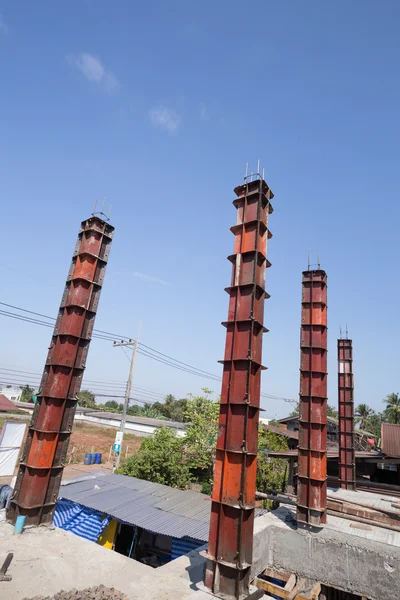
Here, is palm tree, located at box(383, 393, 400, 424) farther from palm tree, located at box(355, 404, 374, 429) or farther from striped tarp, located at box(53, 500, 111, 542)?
striped tarp, located at box(53, 500, 111, 542)

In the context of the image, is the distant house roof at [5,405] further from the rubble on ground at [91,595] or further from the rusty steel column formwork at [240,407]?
the rusty steel column formwork at [240,407]

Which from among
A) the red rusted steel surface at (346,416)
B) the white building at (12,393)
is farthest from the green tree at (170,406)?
the red rusted steel surface at (346,416)

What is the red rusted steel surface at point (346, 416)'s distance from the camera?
20438mm

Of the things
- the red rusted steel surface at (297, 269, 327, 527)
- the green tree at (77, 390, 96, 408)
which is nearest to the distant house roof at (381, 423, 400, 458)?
the red rusted steel surface at (297, 269, 327, 527)

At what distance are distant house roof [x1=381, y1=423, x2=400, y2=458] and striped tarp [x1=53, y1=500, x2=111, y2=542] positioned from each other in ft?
57.9

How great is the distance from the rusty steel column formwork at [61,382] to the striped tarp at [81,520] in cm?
438

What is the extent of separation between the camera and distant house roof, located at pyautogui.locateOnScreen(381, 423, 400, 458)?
21.8m

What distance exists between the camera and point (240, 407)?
335 inches

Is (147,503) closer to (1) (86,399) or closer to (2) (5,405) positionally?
(2) (5,405)

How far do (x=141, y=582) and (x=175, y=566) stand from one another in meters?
1.48

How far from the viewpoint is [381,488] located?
2198 centimetres

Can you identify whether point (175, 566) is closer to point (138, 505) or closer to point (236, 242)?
point (138, 505)

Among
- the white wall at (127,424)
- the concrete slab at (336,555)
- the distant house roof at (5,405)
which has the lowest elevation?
the concrete slab at (336,555)

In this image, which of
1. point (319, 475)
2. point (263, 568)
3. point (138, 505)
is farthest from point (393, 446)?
point (138, 505)
